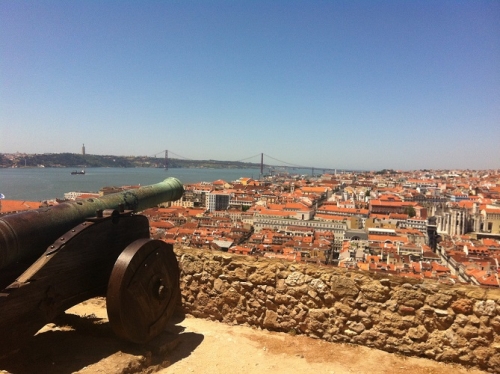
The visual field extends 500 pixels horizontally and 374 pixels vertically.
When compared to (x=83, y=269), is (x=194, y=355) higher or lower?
lower

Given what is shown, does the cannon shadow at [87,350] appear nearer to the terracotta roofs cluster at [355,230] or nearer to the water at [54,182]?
the terracotta roofs cluster at [355,230]

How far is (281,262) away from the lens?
3.26 m

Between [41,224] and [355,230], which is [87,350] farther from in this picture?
[355,230]

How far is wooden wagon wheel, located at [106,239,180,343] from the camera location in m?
2.41

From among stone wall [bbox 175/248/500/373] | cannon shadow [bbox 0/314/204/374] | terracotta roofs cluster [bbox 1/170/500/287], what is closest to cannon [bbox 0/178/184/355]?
cannon shadow [bbox 0/314/204/374]

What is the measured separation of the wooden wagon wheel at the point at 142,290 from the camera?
7.89 ft

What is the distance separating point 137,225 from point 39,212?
25.9 inches

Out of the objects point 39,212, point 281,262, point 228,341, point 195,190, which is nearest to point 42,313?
point 39,212

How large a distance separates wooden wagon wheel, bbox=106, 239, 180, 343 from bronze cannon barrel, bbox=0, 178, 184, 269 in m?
0.42

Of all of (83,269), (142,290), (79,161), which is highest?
(79,161)

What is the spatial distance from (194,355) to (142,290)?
0.66 m

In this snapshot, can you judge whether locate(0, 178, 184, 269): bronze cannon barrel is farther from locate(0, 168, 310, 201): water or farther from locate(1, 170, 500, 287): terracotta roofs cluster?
locate(0, 168, 310, 201): water

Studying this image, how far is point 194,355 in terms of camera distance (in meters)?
2.83

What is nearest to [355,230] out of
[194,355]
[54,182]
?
[194,355]
